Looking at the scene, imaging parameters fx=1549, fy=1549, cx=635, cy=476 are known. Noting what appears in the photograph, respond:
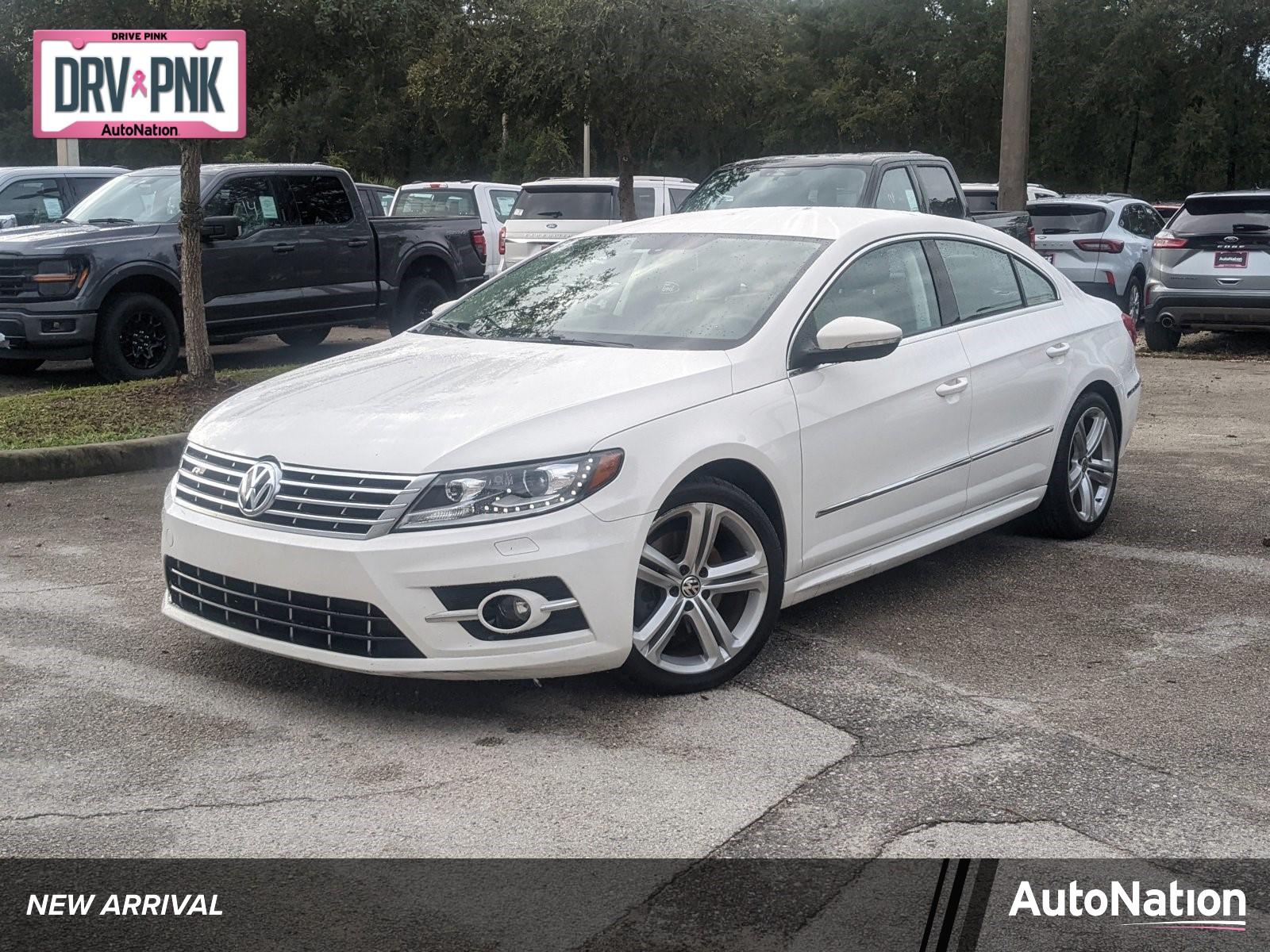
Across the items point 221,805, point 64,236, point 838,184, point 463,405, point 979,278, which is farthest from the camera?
point 838,184

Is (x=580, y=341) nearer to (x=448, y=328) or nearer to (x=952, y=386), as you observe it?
(x=448, y=328)

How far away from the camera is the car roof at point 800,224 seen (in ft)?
19.9

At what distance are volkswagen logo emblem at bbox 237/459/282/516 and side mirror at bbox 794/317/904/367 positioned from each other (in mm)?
1834

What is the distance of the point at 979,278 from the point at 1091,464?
1171 millimetres

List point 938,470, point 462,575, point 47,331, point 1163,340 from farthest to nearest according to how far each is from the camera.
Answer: point 1163,340 → point 47,331 → point 938,470 → point 462,575

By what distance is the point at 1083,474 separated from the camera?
281 inches

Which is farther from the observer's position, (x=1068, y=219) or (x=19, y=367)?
(x=1068, y=219)

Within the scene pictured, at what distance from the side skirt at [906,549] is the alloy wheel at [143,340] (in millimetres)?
8477

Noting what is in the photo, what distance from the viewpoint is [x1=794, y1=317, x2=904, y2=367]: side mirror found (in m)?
5.37

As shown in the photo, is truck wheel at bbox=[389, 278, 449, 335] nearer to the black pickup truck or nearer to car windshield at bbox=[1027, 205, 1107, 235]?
the black pickup truck

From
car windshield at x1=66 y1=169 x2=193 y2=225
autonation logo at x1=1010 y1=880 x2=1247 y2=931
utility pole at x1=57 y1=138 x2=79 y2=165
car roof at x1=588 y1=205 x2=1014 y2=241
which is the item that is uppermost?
utility pole at x1=57 y1=138 x2=79 y2=165

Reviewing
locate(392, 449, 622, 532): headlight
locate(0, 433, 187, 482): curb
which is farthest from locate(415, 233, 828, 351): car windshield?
locate(0, 433, 187, 482): curb

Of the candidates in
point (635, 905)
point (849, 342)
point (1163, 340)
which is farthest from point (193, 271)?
point (1163, 340)

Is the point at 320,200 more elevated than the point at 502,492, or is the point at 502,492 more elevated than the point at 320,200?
the point at 320,200
